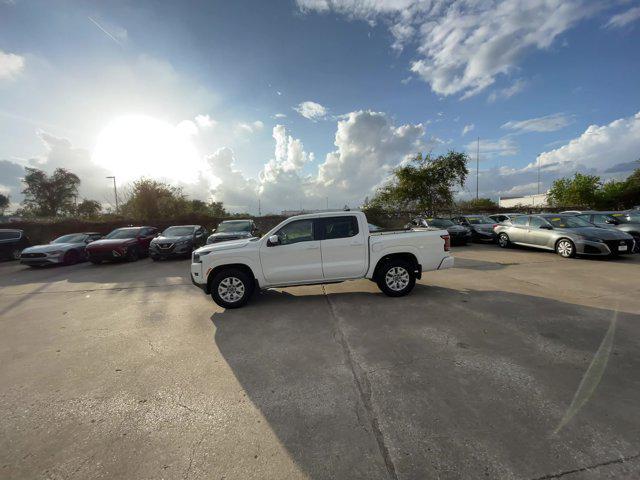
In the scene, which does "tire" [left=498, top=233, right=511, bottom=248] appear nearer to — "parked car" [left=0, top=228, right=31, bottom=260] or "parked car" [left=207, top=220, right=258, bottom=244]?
"parked car" [left=207, top=220, right=258, bottom=244]

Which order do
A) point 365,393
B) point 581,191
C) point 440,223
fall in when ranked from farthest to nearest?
point 581,191, point 440,223, point 365,393

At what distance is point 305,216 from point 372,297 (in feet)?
7.01

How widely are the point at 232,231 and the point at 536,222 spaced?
488 inches

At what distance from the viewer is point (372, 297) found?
18.4 feet

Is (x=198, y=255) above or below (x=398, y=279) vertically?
above

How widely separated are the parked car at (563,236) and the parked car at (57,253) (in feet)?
60.7

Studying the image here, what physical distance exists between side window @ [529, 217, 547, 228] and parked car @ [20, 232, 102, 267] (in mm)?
18821

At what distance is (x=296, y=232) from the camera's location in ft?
17.7

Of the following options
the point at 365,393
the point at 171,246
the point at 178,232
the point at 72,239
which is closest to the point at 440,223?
the point at 171,246

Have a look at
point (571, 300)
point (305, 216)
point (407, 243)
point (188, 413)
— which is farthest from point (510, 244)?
point (188, 413)

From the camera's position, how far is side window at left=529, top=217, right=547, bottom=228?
A: 10310 mm

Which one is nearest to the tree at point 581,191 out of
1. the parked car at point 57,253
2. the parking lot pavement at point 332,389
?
the parking lot pavement at point 332,389

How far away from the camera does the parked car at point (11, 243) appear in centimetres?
1311

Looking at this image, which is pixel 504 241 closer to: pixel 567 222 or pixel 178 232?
pixel 567 222
